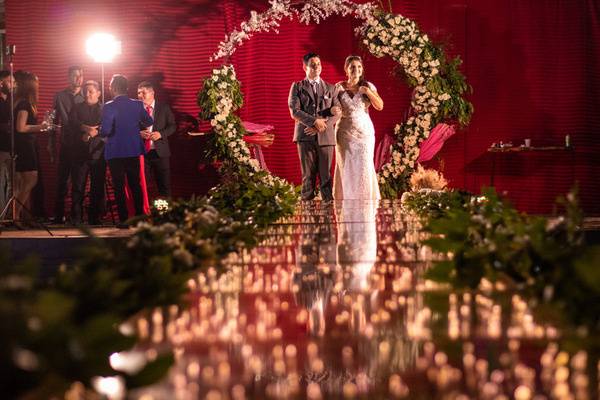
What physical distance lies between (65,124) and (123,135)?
1373 mm

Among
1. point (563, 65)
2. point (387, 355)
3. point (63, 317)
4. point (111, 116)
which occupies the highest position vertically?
point (563, 65)

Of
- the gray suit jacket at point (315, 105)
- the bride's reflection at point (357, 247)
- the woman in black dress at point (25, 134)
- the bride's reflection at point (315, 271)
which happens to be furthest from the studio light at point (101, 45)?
the bride's reflection at point (315, 271)

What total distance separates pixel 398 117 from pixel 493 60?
1135 millimetres

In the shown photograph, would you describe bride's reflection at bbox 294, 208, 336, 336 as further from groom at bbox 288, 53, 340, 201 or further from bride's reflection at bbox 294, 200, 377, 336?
groom at bbox 288, 53, 340, 201

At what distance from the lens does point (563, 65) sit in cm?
979

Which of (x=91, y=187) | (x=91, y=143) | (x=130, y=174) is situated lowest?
(x=91, y=187)

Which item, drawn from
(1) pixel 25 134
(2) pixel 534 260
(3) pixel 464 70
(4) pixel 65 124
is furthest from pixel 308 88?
(2) pixel 534 260

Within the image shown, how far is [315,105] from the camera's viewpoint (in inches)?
304

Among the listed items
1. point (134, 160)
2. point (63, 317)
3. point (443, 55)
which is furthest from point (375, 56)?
point (63, 317)

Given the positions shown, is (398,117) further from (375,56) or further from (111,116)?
(111,116)

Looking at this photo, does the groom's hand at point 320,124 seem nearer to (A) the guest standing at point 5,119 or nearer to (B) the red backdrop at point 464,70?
(B) the red backdrop at point 464,70

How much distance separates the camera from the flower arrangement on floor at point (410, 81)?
9078mm

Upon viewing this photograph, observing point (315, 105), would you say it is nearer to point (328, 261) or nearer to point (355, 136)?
point (355, 136)

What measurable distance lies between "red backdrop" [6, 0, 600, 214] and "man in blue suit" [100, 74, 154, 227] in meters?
2.41
